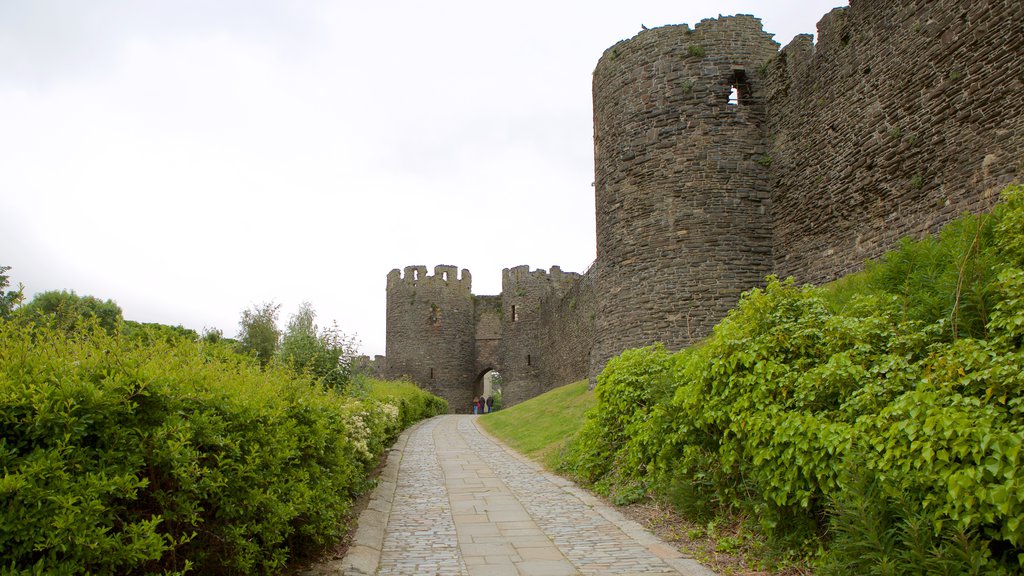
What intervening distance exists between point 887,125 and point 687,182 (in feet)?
12.6

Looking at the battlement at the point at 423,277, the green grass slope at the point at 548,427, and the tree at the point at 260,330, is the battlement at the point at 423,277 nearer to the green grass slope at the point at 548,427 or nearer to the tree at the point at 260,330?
the tree at the point at 260,330

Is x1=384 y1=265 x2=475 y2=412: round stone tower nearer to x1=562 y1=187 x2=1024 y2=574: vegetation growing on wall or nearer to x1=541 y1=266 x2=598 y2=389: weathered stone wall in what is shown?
x1=541 y1=266 x2=598 y2=389: weathered stone wall

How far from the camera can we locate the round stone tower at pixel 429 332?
39.6 meters

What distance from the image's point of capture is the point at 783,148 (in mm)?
13500

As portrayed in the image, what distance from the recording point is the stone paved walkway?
4.64m

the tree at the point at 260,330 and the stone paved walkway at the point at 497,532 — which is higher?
the tree at the point at 260,330

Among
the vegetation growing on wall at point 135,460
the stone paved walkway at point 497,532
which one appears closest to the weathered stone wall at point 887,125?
the stone paved walkway at point 497,532

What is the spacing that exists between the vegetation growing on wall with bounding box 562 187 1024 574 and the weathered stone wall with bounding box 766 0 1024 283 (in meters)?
3.96

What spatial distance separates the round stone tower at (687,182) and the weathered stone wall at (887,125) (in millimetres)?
530

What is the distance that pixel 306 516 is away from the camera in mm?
4531

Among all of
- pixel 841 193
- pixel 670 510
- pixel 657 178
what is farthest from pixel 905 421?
pixel 657 178

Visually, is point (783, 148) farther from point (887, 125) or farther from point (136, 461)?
point (136, 461)

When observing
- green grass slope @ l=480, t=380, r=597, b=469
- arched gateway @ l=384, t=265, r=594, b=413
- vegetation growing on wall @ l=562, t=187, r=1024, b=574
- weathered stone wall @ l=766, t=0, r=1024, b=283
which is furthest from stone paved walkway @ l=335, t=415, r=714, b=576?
arched gateway @ l=384, t=265, r=594, b=413

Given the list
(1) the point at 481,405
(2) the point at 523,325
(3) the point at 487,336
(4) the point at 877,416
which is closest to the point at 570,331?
(2) the point at 523,325
